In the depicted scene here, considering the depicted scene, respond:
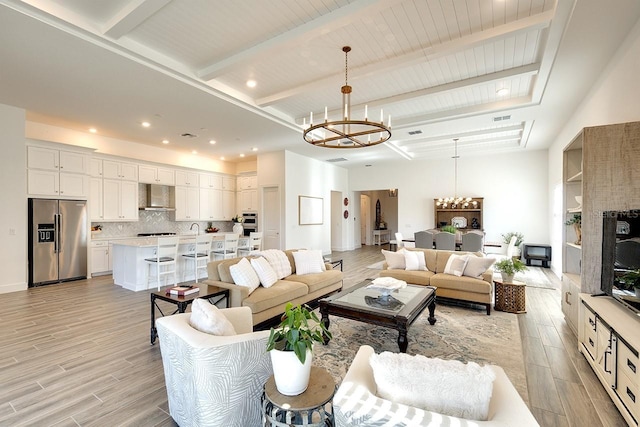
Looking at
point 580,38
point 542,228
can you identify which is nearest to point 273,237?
point 580,38

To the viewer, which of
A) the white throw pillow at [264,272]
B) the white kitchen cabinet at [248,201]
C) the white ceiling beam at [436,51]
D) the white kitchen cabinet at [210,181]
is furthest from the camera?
the white kitchen cabinet at [248,201]

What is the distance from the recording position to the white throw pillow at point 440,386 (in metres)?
1.06

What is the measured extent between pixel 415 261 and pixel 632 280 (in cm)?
267

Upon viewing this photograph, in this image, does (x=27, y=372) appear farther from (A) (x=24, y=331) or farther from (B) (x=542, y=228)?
(B) (x=542, y=228)

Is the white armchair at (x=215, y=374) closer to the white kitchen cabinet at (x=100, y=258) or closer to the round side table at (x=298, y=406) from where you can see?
the round side table at (x=298, y=406)

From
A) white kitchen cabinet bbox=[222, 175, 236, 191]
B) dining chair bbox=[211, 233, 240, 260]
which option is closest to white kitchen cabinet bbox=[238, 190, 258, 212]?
white kitchen cabinet bbox=[222, 175, 236, 191]

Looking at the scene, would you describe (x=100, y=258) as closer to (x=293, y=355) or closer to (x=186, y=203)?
(x=186, y=203)

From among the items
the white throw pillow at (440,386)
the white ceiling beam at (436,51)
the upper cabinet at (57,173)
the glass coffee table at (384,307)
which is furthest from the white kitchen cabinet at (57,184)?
the white throw pillow at (440,386)

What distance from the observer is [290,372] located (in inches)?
57.2

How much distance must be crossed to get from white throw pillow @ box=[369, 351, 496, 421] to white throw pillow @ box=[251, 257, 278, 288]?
2.79 meters

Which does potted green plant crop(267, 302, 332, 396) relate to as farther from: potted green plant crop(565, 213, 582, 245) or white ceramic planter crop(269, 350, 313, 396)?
potted green plant crop(565, 213, 582, 245)

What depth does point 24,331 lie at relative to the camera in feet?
11.4

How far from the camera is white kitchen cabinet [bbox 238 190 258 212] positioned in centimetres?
944

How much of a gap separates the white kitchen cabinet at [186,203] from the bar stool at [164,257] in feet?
9.03
